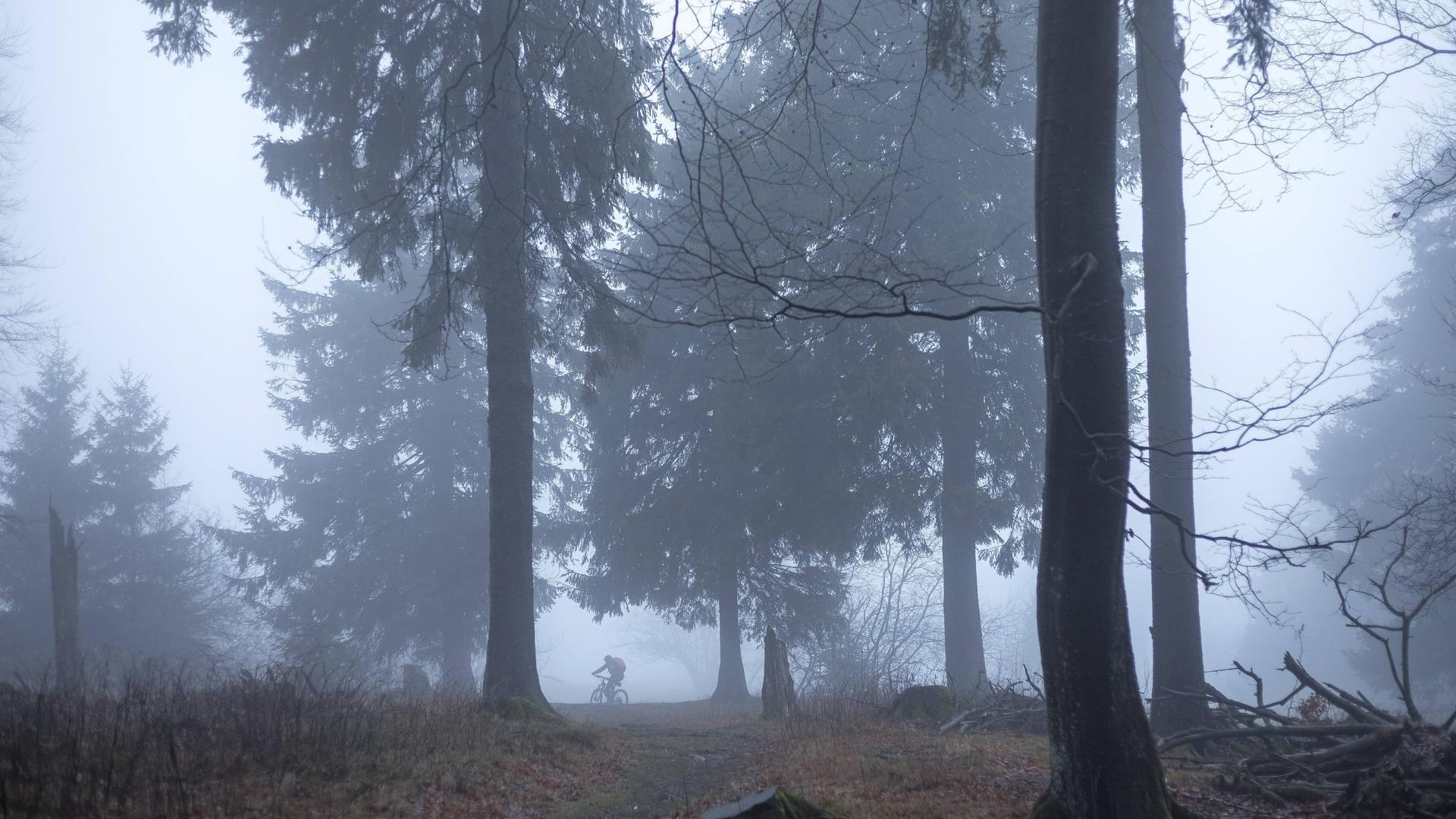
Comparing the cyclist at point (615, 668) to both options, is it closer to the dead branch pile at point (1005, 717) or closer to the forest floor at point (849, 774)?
the forest floor at point (849, 774)

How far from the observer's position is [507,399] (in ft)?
38.1

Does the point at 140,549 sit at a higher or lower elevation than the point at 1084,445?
lower

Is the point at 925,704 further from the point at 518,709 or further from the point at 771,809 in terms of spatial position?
the point at 771,809

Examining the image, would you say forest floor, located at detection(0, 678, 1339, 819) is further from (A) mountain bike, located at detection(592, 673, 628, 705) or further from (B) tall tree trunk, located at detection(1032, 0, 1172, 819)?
(A) mountain bike, located at detection(592, 673, 628, 705)

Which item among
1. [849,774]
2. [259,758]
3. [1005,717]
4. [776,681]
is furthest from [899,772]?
[776,681]

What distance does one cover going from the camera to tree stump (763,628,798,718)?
13.8 metres

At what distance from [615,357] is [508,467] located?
112 inches

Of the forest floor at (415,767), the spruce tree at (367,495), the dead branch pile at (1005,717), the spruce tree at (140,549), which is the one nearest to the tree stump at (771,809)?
the forest floor at (415,767)

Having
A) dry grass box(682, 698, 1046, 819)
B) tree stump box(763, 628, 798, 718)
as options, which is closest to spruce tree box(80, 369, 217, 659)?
tree stump box(763, 628, 798, 718)

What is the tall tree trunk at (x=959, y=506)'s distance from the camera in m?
17.3

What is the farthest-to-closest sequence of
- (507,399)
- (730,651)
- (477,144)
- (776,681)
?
1. (730,651)
2. (776,681)
3. (507,399)
4. (477,144)

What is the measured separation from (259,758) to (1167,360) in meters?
8.87

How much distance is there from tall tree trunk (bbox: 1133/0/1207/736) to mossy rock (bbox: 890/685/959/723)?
124 inches

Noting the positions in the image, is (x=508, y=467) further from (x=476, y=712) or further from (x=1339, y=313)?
(x=1339, y=313)
